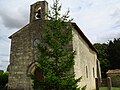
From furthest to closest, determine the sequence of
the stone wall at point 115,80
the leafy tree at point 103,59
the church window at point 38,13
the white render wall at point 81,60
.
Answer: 1. the leafy tree at point 103,59
2. the stone wall at point 115,80
3. the church window at point 38,13
4. the white render wall at point 81,60

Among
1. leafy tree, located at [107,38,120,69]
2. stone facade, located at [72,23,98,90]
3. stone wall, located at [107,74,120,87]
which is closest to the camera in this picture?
stone facade, located at [72,23,98,90]

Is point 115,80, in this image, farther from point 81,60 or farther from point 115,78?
point 81,60

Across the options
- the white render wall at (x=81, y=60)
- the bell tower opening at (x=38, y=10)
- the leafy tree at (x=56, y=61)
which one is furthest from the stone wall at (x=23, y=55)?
the leafy tree at (x=56, y=61)

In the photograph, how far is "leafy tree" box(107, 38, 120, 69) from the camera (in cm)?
3894

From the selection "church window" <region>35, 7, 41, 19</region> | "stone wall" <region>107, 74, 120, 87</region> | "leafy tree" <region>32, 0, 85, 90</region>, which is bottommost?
"stone wall" <region>107, 74, 120, 87</region>

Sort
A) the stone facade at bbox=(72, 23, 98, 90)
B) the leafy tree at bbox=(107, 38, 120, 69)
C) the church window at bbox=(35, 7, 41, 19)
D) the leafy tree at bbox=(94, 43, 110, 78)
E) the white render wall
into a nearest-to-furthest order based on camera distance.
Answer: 1. the white render wall
2. the stone facade at bbox=(72, 23, 98, 90)
3. the church window at bbox=(35, 7, 41, 19)
4. the leafy tree at bbox=(107, 38, 120, 69)
5. the leafy tree at bbox=(94, 43, 110, 78)

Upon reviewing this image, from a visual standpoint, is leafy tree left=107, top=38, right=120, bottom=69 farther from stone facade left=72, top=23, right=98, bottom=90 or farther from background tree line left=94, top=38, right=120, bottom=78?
stone facade left=72, top=23, right=98, bottom=90

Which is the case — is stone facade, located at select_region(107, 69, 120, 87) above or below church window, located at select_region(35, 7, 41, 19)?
below

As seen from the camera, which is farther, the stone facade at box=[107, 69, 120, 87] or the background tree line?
the background tree line

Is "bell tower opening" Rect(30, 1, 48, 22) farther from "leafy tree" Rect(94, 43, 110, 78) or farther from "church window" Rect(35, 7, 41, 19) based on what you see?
"leafy tree" Rect(94, 43, 110, 78)

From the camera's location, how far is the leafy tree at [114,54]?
38.9 m

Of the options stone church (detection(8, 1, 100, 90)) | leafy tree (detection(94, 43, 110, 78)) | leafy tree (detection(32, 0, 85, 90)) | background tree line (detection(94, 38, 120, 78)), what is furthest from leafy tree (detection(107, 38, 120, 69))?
leafy tree (detection(32, 0, 85, 90))

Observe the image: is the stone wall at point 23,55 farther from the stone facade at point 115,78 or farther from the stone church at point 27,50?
the stone facade at point 115,78

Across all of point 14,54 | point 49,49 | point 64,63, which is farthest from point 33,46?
point 64,63
